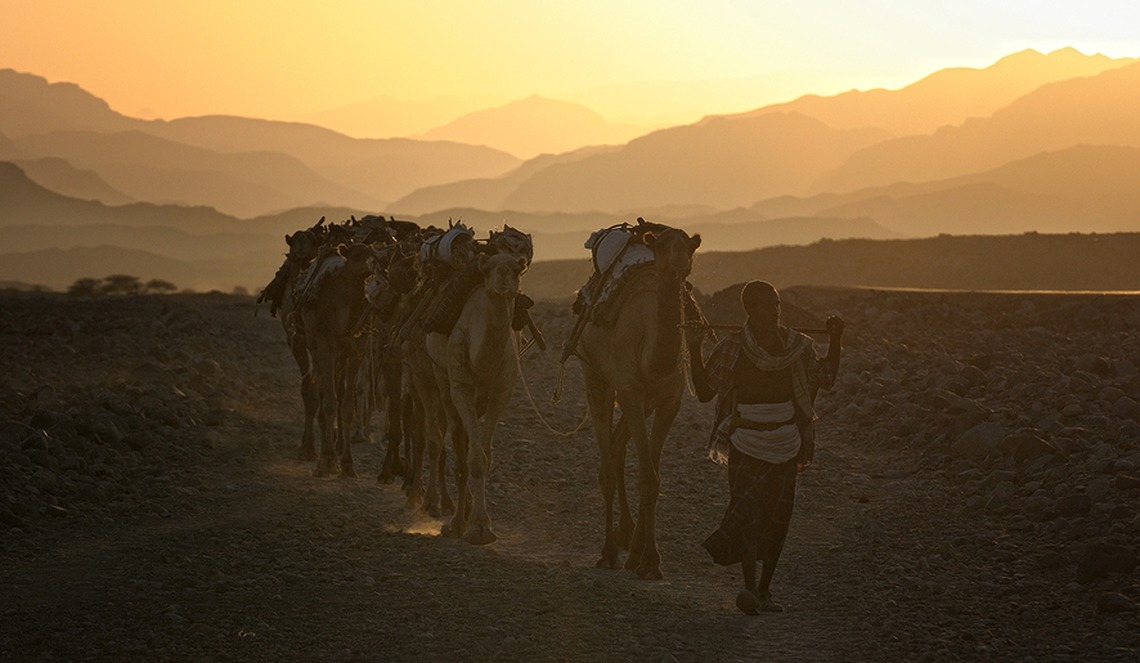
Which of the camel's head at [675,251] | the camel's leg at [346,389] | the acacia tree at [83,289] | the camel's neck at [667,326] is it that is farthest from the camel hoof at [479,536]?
the acacia tree at [83,289]

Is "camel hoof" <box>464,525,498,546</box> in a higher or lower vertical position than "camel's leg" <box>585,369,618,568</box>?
lower

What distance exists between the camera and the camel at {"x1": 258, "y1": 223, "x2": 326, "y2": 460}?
17.0 m

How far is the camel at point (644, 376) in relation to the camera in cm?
1069

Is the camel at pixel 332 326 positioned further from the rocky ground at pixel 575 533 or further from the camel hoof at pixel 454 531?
the camel hoof at pixel 454 531

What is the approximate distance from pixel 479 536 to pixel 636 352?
2.35 metres

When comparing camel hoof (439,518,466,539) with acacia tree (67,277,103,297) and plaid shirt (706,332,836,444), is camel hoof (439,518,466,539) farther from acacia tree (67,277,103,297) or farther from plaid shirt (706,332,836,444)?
acacia tree (67,277,103,297)

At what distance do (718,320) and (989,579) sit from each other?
16098 mm

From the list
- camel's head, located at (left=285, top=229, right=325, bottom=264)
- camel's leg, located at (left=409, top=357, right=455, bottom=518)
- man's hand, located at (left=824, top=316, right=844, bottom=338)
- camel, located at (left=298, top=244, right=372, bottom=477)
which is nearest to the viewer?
man's hand, located at (left=824, top=316, right=844, bottom=338)

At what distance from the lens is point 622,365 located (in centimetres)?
1123

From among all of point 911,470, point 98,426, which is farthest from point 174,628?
point 911,470

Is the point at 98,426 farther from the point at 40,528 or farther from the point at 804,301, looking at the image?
the point at 804,301

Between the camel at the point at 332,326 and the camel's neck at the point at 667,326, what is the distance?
623 cm

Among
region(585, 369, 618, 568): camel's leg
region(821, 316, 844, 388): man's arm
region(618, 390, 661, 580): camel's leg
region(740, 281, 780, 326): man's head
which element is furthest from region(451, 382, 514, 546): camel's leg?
region(821, 316, 844, 388): man's arm

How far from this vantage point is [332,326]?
639 inches
